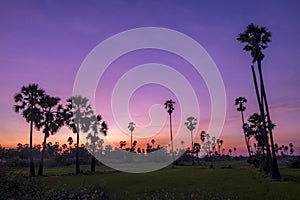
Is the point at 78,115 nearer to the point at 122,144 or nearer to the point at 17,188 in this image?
the point at 17,188

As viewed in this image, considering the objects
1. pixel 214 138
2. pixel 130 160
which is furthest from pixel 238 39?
pixel 214 138

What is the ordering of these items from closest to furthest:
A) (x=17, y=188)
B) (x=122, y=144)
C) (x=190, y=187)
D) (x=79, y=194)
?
(x=17, y=188)
(x=79, y=194)
(x=190, y=187)
(x=122, y=144)

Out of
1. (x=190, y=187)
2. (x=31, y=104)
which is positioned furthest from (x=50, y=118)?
(x=190, y=187)

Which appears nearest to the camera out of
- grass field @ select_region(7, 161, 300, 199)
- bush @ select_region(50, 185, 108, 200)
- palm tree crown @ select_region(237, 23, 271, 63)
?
bush @ select_region(50, 185, 108, 200)

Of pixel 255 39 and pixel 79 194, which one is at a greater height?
pixel 255 39

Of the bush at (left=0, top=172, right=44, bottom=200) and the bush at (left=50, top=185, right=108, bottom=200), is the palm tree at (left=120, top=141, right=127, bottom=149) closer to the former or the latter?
the bush at (left=50, top=185, right=108, bottom=200)

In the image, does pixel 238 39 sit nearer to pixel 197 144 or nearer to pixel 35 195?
pixel 35 195

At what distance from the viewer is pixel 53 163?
309 ft

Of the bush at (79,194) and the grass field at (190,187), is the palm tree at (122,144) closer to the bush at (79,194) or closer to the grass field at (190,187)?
the grass field at (190,187)

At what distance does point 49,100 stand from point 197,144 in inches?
4896

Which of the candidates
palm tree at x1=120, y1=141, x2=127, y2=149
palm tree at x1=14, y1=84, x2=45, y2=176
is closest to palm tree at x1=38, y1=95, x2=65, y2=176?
palm tree at x1=14, y1=84, x2=45, y2=176

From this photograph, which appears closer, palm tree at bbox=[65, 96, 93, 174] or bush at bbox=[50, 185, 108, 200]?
bush at bbox=[50, 185, 108, 200]

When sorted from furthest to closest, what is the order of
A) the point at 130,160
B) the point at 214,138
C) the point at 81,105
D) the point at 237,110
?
the point at 214,138, the point at 130,160, the point at 237,110, the point at 81,105

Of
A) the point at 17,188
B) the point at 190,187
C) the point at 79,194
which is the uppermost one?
the point at 17,188
